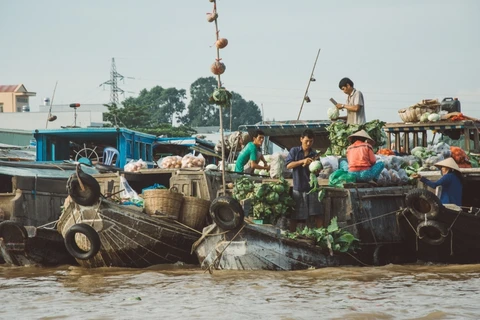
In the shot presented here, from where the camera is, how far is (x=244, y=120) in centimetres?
6431

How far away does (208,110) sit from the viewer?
2566 inches

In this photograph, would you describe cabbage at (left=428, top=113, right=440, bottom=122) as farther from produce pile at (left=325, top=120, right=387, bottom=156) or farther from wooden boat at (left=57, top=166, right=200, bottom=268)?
wooden boat at (left=57, top=166, right=200, bottom=268)

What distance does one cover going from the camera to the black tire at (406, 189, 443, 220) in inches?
373

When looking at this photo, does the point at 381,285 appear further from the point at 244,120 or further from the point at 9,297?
the point at 244,120

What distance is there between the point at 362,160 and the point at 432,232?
3.95 feet

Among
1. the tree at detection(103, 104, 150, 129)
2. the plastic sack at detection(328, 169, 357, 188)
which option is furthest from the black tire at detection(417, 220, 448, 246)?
the tree at detection(103, 104, 150, 129)

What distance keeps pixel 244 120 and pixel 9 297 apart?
2215 inches

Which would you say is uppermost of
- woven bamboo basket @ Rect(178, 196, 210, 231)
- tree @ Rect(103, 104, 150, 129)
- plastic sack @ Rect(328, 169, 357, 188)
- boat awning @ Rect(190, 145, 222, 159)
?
tree @ Rect(103, 104, 150, 129)

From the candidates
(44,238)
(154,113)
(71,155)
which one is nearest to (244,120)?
(154,113)

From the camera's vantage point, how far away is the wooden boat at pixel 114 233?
962 cm

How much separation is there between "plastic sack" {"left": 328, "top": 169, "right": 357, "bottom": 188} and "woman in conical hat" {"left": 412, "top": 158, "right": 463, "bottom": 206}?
3.04ft

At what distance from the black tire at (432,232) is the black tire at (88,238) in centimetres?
380

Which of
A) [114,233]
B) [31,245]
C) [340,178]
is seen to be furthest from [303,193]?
[31,245]

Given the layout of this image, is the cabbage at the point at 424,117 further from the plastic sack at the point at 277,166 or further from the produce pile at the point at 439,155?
the plastic sack at the point at 277,166
